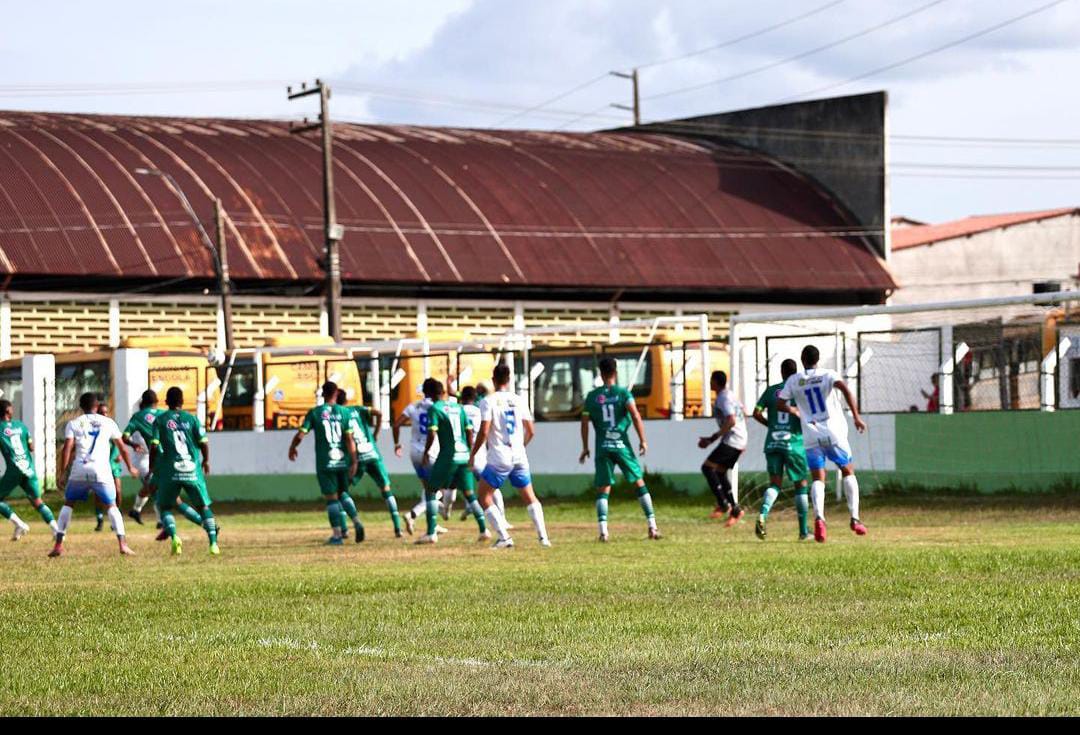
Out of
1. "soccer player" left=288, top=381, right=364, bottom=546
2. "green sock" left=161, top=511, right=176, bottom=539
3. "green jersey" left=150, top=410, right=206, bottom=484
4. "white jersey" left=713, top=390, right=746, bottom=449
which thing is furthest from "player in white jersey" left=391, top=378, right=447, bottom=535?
"green jersey" left=150, top=410, right=206, bottom=484

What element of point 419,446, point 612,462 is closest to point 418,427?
point 419,446

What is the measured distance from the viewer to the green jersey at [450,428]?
21.9 m

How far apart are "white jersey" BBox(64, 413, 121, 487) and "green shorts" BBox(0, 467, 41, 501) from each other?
7.10 feet

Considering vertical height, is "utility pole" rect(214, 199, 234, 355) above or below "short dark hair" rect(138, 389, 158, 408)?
above

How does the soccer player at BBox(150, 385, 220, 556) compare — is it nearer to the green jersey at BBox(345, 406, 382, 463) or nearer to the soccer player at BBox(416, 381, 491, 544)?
the soccer player at BBox(416, 381, 491, 544)

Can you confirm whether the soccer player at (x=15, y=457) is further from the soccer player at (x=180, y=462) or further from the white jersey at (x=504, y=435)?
the white jersey at (x=504, y=435)

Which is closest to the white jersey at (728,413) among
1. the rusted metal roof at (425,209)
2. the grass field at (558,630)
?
the grass field at (558,630)

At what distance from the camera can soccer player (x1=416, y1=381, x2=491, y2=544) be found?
2186 cm

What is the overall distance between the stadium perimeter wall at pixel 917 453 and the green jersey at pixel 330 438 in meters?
8.40

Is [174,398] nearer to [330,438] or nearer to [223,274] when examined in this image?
[330,438]

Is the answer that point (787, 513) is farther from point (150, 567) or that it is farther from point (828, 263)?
point (828, 263)

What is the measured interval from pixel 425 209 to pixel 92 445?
31.5m

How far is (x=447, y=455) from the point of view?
21.9 meters
